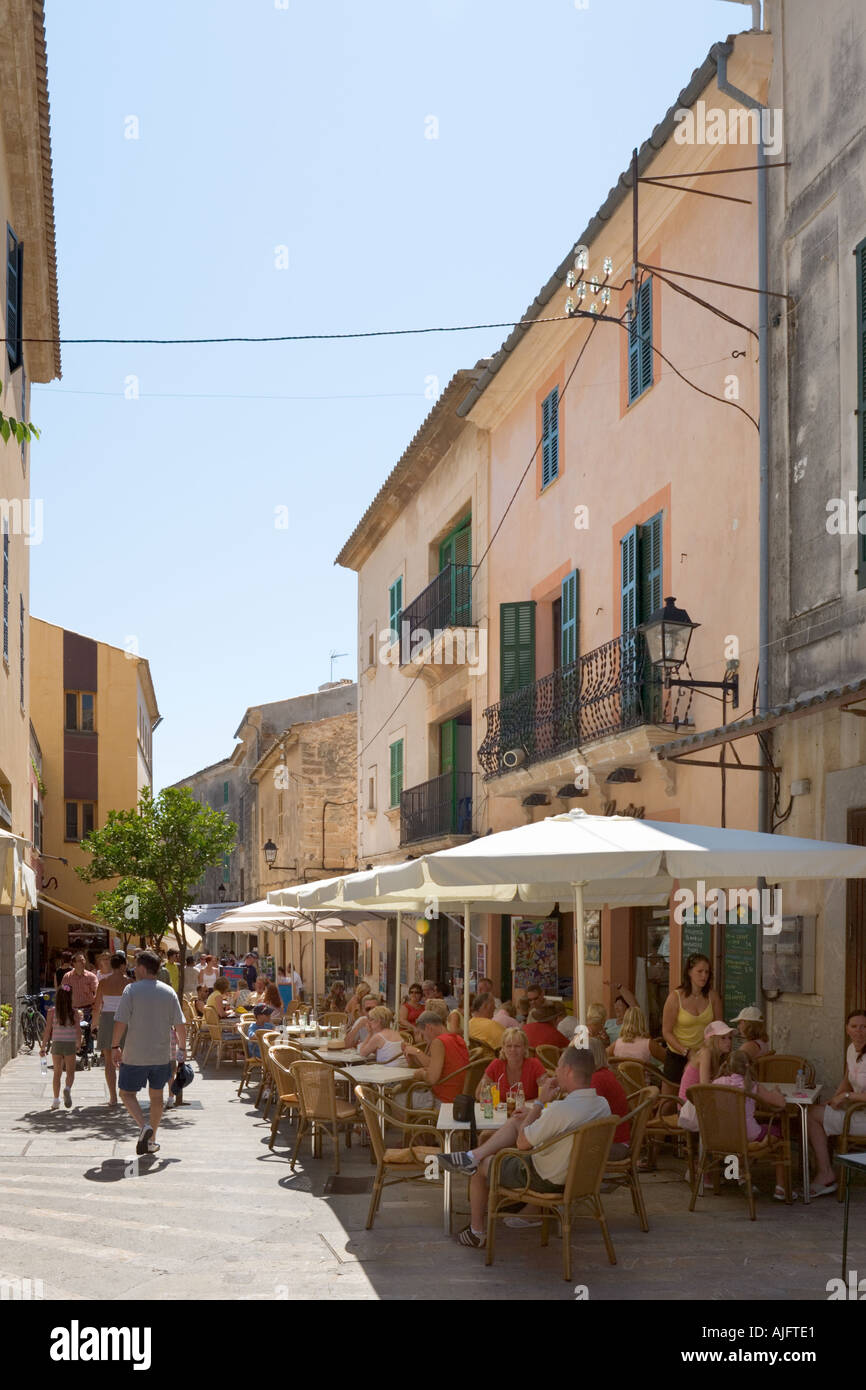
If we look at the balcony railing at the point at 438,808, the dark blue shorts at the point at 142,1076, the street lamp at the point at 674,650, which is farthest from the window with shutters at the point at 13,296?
the balcony railing at the point at 438,808

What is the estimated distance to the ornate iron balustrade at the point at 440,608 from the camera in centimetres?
2339

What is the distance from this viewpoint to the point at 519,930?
20547 mm

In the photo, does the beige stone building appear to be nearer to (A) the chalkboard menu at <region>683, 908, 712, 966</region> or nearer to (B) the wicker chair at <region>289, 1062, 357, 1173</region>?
(B) the wicker chair at <region>289, 1062, 357, 1173</region>

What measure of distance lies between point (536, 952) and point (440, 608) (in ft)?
22.3

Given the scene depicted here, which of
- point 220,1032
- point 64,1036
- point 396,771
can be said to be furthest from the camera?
point 396,771

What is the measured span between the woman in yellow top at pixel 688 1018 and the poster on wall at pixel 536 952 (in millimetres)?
8408

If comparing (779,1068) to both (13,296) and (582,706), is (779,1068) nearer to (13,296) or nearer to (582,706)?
(582,706)

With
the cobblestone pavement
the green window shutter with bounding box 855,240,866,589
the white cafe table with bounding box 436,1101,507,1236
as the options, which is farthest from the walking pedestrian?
the green window shutter with bounding box 855,240,866,589

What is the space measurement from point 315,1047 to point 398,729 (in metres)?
14.1

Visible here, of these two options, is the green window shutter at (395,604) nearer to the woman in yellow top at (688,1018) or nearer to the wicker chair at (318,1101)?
the woman in yellow top at (688,1018)

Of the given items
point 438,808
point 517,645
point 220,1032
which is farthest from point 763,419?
point 438,808

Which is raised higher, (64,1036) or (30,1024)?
(64,1036)

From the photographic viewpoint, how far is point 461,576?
23.7 m
